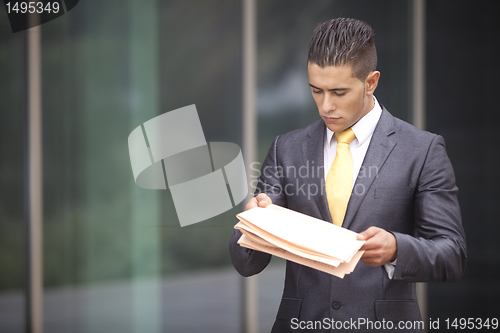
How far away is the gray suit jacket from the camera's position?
1.48 m

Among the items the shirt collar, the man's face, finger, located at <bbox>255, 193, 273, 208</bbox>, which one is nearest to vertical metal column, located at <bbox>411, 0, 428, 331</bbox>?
the shirt collar

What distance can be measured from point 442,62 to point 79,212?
3500 mm

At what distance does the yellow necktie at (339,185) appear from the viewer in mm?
1572

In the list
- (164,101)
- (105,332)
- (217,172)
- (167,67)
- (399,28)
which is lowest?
(105,332)

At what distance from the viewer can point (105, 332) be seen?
374cm

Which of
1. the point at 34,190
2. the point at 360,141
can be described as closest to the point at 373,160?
the point at 360,141

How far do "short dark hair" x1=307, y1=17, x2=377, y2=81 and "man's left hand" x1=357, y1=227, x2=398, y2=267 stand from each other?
548 millimetres

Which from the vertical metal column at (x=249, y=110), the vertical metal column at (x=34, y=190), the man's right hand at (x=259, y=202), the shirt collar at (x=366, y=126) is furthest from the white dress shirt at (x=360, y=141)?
the vertical metal column at (x=34, y=190)

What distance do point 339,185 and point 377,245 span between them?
1.02 feet

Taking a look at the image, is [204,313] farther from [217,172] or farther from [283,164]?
[283,164]

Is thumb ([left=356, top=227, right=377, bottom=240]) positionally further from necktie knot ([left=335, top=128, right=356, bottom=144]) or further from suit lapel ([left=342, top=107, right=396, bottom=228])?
necktie knot ([left=335, top=128, right=356, bottom=144])

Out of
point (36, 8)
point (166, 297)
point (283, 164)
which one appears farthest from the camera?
point (166, 297)

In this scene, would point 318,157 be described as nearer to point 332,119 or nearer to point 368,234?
point 332,119

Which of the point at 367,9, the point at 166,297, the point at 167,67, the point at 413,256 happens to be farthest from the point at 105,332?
the point at 367,9
